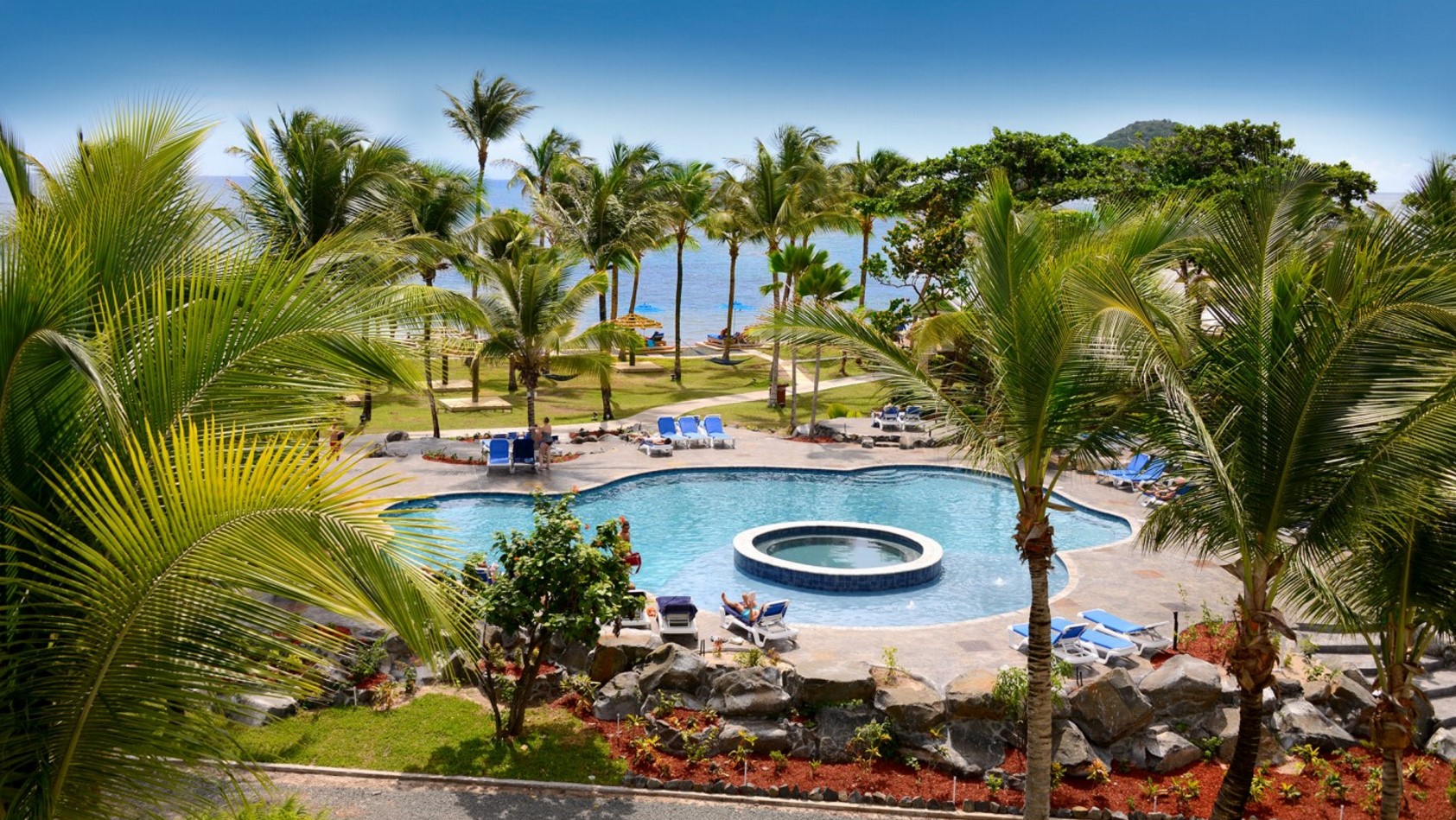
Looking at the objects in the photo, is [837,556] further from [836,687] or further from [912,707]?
[912,707]

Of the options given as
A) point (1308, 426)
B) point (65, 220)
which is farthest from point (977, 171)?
point (65, 220)

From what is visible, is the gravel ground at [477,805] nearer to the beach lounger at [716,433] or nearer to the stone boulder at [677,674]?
the stone boulder at [677,674]

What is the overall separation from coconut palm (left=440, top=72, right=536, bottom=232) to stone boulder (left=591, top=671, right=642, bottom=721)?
29.4 metres

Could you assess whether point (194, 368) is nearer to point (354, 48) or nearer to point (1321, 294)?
point (1321, 294)

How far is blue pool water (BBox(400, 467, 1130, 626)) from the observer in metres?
16.7

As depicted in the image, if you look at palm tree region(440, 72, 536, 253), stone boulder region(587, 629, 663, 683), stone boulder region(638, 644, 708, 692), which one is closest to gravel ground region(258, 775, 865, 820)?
stone boulder region(638, 644, 708, 692)

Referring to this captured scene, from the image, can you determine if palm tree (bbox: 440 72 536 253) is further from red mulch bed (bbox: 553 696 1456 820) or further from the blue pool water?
red mulch bed (bbox: 553 696 1456 820)

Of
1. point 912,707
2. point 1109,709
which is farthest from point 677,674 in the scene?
point 1109,709

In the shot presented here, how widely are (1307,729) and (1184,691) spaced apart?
54.1 inches

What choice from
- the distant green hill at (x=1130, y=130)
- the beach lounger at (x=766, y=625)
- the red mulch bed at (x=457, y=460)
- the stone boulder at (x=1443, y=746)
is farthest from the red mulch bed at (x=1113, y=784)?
the distant green hill at (x=1130, y=130)

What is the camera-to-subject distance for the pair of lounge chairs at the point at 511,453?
23.0 metres

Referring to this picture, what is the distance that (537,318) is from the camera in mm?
23406

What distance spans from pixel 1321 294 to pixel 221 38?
2151 inches

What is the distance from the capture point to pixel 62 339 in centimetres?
390
